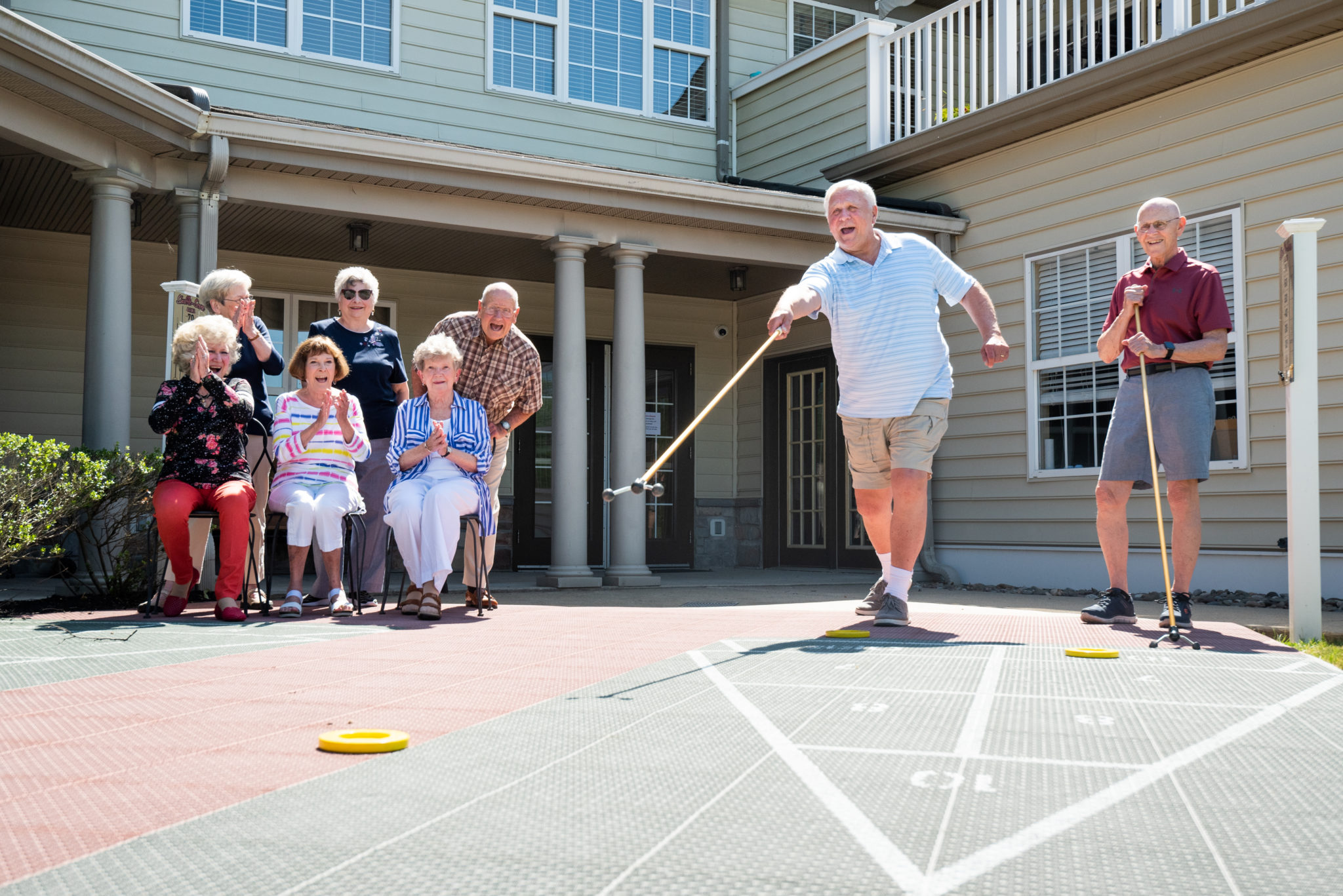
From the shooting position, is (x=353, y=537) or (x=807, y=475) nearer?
(x=353, y=537)

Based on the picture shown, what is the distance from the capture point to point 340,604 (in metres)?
4.75

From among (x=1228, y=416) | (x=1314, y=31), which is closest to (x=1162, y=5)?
(x=1314, y=31)

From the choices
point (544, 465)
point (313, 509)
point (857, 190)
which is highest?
point (857, 190)

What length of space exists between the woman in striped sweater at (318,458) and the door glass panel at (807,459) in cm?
582

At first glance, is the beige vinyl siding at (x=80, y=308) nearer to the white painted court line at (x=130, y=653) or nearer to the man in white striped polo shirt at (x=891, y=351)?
the white painted court line at (x=130, y=653)

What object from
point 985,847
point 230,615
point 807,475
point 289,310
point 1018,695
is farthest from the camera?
point 807,475

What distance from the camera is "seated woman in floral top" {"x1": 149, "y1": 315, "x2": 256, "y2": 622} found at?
459 cm

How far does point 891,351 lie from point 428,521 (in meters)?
1.99

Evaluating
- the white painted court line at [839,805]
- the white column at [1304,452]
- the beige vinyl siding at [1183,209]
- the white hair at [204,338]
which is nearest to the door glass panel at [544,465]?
the beige vinyl siding at [1183,209]

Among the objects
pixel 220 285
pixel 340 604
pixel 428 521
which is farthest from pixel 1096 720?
pixel 220 285

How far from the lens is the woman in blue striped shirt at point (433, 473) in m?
4.70

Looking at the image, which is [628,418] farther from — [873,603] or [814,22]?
[814,22]

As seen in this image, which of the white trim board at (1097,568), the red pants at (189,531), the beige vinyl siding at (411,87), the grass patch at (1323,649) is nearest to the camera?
the grass patch at (1323,649)

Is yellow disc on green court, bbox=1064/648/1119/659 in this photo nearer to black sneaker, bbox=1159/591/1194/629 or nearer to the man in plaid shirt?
black sneaker, bbox=1159/591/1194/629
